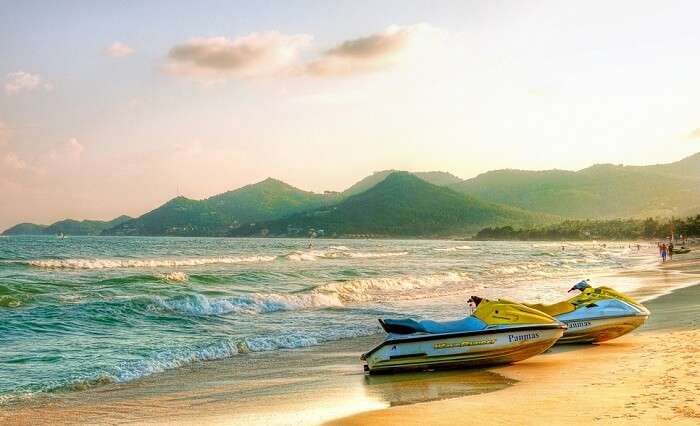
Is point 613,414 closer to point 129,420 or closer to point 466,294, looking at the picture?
point 129,420

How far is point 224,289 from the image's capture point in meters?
28.9

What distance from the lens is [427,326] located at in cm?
1134

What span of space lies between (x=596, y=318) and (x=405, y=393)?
6164 mm

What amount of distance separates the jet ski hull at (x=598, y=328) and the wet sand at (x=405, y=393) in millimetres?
512

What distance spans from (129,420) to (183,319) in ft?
36.6

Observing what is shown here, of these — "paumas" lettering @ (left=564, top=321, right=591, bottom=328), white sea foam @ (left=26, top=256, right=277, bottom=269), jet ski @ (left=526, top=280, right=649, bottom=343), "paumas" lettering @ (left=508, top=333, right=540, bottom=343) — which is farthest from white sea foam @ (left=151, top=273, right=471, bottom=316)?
white sea foam @ (left=26, top=256, right=277, bottom=269)

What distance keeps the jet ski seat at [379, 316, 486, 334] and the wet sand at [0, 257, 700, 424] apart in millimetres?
734

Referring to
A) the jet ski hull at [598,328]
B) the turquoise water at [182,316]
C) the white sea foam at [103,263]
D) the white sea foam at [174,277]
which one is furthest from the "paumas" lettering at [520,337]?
the white sea foam at [103,263]

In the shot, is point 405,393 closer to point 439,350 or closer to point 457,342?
point 439,350

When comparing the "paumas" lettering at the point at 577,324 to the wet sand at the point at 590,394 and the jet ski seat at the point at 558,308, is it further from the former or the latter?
the wet sand at the point at 590,394

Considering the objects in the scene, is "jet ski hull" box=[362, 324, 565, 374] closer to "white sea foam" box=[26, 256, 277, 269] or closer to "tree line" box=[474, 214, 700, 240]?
"white sea foam" box=[26, 256, 277, 269]

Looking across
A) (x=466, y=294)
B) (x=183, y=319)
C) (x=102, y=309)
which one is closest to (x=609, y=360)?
(x=183, y=319)

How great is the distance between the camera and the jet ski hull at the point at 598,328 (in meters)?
13.8

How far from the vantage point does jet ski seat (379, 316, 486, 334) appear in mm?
11266
